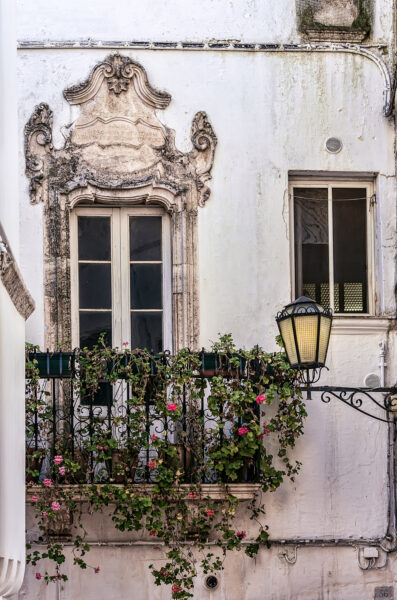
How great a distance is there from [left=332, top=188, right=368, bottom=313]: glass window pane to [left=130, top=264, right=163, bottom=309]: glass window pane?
5.06 ft

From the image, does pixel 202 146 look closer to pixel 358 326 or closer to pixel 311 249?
pixel 311 249

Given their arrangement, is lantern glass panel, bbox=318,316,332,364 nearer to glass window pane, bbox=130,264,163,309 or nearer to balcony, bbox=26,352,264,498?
balcony, bbox=26,352,264,498

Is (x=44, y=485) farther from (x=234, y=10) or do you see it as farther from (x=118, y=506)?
(x=234, y=10)

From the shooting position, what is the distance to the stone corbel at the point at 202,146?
14711mm

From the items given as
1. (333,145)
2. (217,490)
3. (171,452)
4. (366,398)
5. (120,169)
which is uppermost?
(333,145)

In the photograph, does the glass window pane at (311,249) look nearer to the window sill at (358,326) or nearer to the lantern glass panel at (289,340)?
the window sill at (358,326)

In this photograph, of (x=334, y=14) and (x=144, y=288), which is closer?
(x=144, y=288)

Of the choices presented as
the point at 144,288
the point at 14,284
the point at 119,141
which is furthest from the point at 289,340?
the point at 14,284

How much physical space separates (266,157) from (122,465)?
299cm

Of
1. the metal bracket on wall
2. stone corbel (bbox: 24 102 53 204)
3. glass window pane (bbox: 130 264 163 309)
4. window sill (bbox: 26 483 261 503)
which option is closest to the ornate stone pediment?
stone corbel (bbox: 24 102 53 204)

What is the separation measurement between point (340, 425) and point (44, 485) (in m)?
2.59

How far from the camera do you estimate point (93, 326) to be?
48.2 feet

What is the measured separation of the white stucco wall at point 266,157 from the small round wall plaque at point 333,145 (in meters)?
0.05

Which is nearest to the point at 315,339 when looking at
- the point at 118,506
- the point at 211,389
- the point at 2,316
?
the point at 211,389
